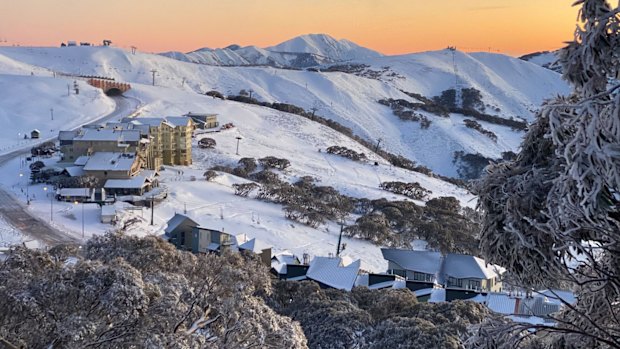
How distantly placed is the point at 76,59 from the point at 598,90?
428 ft

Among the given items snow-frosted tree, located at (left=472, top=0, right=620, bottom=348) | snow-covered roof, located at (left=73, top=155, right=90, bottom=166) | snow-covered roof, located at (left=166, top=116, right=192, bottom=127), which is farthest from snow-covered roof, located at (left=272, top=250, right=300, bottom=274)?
snow-covered roof, located at (left=166, top=116, right=192, bottom=127)

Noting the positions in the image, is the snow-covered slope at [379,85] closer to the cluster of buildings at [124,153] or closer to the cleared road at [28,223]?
the cluster of buildings at [124,153]

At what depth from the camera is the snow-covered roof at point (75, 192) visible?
119 ft

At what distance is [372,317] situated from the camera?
54.8 feet

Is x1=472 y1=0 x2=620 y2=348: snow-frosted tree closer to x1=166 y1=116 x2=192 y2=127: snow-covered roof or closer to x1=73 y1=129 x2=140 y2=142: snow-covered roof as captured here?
x1=73 y1=129 x2=140 y2=142: snow-covered roof

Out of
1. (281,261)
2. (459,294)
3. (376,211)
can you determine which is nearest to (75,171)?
(281,261)

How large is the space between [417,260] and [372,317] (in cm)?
1096

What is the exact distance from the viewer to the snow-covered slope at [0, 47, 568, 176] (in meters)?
88.8

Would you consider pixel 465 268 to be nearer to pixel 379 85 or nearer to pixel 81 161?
pixel 81 161

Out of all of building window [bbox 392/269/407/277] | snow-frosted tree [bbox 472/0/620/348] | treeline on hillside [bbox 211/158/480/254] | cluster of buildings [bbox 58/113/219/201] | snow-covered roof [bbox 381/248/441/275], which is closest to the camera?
snow-frosted tree [bbox 472/0/620/348]

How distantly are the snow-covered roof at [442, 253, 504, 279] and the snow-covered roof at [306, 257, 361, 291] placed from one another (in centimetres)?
477

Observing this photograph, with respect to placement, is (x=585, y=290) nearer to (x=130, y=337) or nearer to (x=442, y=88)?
(x=130, y=337)

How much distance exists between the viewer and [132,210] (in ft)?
115

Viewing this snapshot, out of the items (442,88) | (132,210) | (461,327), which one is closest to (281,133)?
(132,210)
